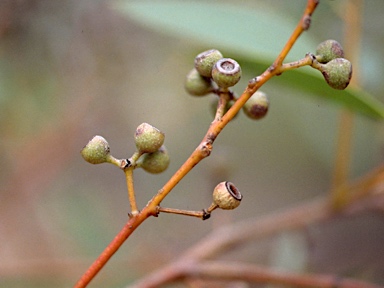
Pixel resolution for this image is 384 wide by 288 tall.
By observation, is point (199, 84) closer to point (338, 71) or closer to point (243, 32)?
point (338, 71)

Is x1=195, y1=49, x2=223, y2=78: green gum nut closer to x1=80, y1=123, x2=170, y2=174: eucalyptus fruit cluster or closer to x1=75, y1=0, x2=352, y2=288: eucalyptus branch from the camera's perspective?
x1=75, y1=0, x2=352, y2=288: eucalyptus branch

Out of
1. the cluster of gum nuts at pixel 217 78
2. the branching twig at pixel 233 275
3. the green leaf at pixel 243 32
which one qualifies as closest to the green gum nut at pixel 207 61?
the cluster of gum nuts at pixel 217 78

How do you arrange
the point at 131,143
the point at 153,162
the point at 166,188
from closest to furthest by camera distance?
the point at 166,188, the point at 153,162, the point at 131,143

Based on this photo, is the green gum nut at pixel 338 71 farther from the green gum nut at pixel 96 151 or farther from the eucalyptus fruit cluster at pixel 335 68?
the green gum nut at pixel 96 151

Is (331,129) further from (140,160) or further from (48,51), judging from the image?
(140,160)

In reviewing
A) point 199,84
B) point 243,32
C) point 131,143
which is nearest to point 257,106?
point 199,84

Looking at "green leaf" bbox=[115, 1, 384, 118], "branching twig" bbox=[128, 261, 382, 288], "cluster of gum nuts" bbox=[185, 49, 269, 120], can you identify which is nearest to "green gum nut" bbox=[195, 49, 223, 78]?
"cluster of gum nuts" bbox=[185, 49, 269, 120]
